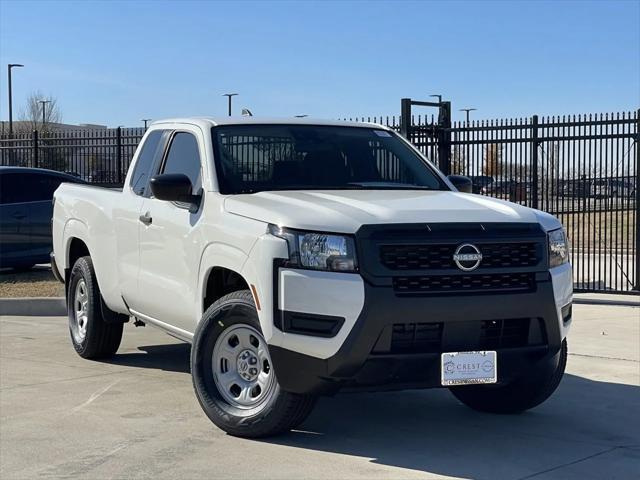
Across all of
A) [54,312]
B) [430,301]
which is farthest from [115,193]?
[54,312]

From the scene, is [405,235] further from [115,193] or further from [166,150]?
[115,193]

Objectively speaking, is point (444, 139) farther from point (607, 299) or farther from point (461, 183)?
point (461, 183)

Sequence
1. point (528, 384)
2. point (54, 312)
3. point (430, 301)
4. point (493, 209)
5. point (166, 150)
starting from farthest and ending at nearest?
1. point (54, 312)
2. point (166, 150)
3. point (528, 384)
4. point (493, 209)
5. point (430, 301)

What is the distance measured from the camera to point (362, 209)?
5625 millimetres

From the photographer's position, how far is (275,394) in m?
5.59

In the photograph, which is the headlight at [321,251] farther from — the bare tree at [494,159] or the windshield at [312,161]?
the bare tree at [494,159]

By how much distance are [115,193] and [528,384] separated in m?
3.67

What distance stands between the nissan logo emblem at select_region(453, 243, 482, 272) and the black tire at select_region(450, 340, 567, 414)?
3.33 feet

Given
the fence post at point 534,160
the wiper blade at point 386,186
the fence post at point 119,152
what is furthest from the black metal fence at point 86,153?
the wiper blade at point 386,186

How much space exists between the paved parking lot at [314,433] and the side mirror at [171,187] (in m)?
1.49

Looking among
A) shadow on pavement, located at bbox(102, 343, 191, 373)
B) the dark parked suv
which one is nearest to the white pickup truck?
shadow on pavement, located at bbox(102, 343, 191, 373)

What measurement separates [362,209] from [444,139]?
9.31 metres

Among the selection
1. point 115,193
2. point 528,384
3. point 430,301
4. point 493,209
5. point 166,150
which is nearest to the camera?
point 430,301

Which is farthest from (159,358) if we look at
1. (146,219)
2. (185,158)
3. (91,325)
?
(185,158)
